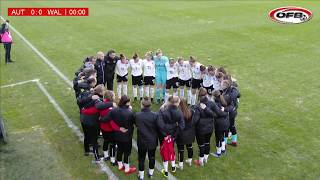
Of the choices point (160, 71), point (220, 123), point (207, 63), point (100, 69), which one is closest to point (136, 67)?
point (160, 71)

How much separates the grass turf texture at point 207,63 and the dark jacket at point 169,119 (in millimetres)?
1410

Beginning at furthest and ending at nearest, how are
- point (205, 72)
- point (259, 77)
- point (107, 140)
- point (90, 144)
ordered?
1. point (259, 77)
2. point (205, 72)
3. point (90, 144)
4. point (107, 140)

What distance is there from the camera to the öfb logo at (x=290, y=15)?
27.9 meters

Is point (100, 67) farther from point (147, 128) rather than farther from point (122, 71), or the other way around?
point (147, 128)

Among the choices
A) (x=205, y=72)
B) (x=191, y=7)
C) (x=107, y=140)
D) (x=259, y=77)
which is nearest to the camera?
(x=107, y=140)

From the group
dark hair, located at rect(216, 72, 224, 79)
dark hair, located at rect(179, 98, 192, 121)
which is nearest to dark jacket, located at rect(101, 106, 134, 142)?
dark hair, located at rect(179, 98, 192, 121)

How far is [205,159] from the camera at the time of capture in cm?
980

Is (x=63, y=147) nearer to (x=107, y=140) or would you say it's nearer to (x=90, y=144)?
(x=90, y=144)

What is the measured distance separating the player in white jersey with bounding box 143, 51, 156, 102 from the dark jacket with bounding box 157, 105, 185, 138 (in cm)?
481

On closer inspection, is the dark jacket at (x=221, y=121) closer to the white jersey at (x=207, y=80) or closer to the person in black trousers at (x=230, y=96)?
the person in black trousers at (x=230, y=96)

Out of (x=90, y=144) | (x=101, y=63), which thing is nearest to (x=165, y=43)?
(x=101, y=63)

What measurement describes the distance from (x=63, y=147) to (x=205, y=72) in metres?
4.93

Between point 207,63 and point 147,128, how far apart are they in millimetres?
10271

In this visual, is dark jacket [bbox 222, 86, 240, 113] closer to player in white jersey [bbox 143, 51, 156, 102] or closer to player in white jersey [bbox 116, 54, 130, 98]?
player in white jersey [bbox 143, 51, 156, 102]
